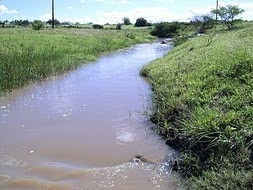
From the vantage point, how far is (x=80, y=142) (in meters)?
7.86

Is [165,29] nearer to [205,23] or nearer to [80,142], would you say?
[205,23]

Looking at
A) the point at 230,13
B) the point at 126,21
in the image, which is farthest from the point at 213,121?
the point at 126,21

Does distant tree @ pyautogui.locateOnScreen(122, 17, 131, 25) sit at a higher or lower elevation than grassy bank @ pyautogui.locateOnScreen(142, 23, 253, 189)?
higher

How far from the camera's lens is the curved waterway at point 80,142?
591cm

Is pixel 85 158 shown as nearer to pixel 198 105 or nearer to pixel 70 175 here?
pixel 70 175

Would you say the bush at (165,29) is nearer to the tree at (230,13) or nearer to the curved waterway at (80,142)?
the tree at (230,13)

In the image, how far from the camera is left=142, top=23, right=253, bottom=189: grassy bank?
17.3 feet

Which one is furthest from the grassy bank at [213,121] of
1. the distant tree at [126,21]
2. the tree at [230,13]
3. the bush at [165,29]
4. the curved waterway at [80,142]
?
the distant tree at [126,21]

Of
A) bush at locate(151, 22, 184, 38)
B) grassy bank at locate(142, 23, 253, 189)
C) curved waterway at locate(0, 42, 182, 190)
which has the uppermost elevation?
bush at locate(151, 22, 184, 38)

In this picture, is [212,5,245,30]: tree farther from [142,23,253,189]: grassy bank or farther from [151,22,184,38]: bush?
[142,23,253,189]: grassy bank

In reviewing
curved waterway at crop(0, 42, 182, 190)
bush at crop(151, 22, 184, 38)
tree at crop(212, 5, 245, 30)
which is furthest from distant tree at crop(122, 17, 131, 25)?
curved waterway at crop(0, 42, 182, 190)

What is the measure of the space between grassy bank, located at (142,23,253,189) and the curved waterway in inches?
16.1

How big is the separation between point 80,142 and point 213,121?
2.95 meters

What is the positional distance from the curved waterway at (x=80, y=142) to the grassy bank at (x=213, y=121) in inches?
16.1
